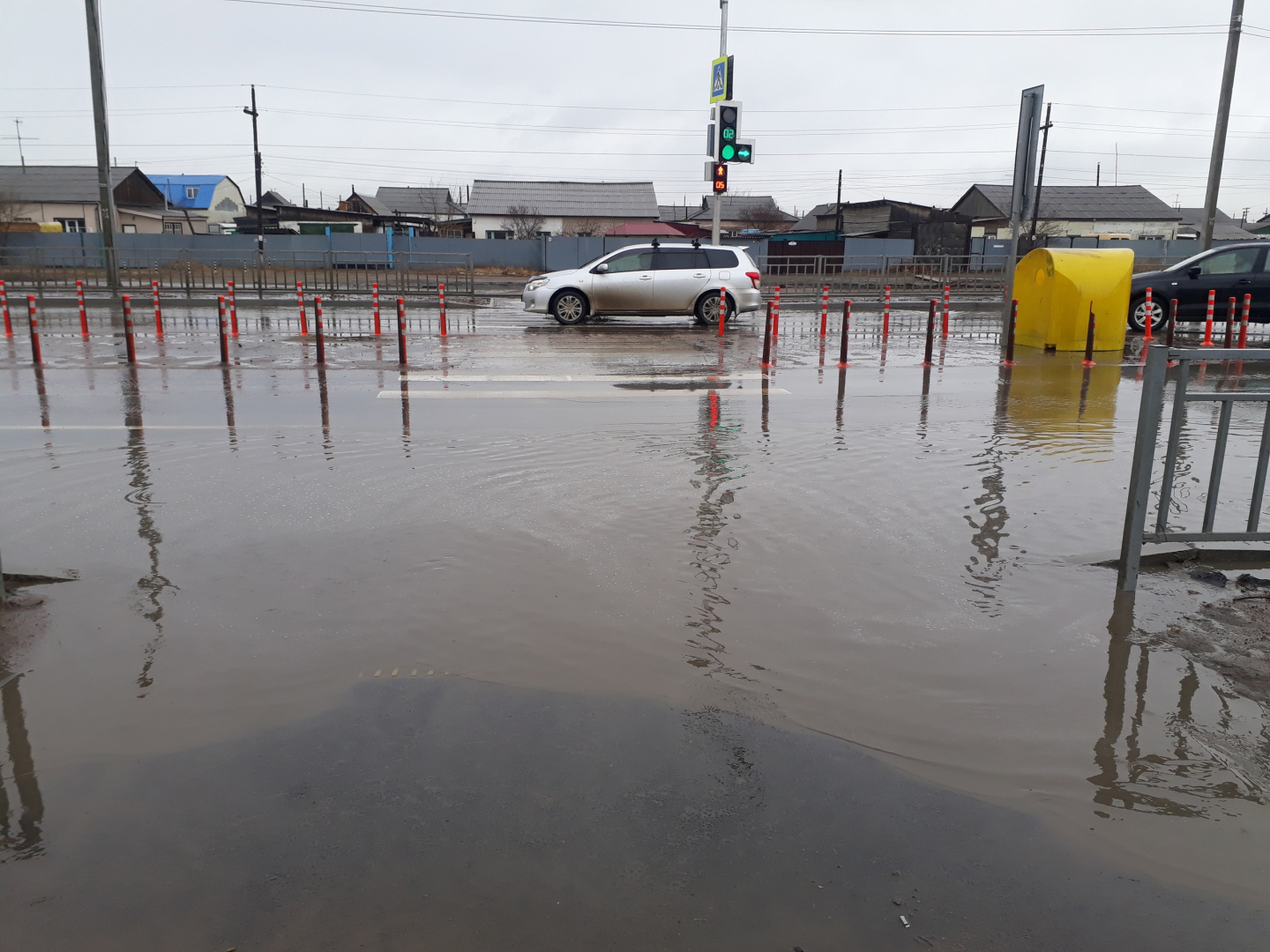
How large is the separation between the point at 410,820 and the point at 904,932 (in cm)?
154

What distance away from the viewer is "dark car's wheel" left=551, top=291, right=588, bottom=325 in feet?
67.2

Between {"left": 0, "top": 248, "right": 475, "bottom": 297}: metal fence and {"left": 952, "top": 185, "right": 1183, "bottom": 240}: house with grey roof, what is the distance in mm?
56582

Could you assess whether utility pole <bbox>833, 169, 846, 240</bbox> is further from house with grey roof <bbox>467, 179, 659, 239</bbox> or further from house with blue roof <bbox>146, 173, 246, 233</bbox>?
house with blue roof <bbox>146, 173, 246, 233</bbox>

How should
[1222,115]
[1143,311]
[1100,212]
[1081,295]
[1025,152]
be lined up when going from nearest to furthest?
1. [1025,152]
2. [1081,295]
3. [1143,311]
4. [1222,115]
5. [1100,212]

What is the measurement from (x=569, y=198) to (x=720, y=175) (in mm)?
48248

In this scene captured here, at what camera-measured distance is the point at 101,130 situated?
26.1 m

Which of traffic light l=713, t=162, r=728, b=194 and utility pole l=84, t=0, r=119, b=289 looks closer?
traffic light l=713, t=162, r=728, b=194

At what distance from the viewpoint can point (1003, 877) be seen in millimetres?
2850

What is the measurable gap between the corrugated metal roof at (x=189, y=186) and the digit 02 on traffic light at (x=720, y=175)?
7619 cm

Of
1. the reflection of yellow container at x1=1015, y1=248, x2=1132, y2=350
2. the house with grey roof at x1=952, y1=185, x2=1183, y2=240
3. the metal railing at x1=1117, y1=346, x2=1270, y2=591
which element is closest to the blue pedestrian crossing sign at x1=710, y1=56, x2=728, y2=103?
the reflection of yellow container at x1=1015, y1=248, x2=1132, y2=350

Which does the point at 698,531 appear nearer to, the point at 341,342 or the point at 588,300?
the point at 341,342

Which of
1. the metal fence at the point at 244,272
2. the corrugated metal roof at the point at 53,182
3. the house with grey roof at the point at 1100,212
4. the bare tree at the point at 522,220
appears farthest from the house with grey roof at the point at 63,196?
the house with grey roof at the point at 1100,212

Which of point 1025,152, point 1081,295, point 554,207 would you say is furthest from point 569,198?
point 1025,152

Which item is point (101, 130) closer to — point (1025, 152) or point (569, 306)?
point (569, 306)
